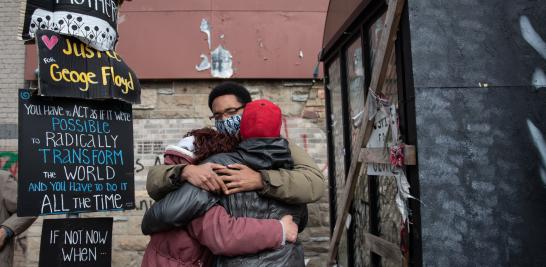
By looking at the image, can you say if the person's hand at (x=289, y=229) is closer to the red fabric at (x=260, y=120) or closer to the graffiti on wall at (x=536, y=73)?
the red fabric at (x=260, y=120)

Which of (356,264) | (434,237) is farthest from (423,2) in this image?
(356,264)

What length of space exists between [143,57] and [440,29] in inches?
169

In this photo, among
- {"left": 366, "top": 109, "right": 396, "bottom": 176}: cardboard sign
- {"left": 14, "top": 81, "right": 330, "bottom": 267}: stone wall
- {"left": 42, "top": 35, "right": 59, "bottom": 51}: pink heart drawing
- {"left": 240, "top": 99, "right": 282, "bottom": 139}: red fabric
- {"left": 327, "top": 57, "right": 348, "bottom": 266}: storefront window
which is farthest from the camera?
{"left": 14, "top": 81, "right": 330, "bottom": 267}: stone wall

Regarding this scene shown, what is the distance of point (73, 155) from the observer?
3068mm

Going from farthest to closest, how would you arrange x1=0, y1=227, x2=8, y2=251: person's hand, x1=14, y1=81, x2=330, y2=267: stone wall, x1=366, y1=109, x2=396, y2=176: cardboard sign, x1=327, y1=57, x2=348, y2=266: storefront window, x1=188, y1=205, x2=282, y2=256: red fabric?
x1=14, y1=81, x2=330, y2=267: stone wall
x1=327, y1=57, x2=348, y2=266: storefront window
x1=0, y1=227, x2=8, y2=251: person's hand
x1=366, y1=109, x2=396, y2=176: cardboard sign
x1=188, y1=205, x2=282, y2=256: red fabric

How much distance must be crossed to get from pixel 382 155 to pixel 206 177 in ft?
3.61

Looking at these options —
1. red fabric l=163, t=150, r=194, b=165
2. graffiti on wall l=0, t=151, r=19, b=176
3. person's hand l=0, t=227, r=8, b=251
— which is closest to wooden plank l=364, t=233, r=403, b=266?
red fabric l=163, t=150, r=194, b=165

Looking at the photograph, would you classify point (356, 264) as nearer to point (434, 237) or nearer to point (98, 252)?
point (434, 237)

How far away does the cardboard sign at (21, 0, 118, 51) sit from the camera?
114 inches

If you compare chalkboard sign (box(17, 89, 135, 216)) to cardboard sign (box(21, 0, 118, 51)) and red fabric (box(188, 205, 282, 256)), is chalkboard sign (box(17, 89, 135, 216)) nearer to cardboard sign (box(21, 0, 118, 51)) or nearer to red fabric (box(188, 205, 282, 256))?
cardboard sign (box(21, 0, 118, 51))

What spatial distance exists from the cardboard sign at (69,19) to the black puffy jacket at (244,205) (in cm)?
165

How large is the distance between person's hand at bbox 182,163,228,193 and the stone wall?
3.71 m

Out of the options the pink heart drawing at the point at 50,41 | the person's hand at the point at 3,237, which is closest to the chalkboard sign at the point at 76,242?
the person's hand at the point at 3,237

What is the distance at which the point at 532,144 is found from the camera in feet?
6.64
